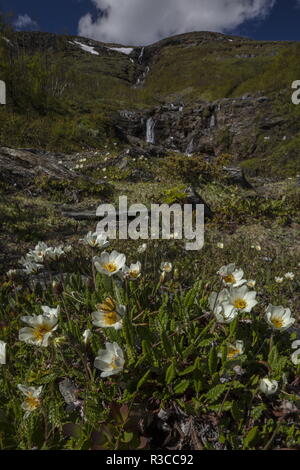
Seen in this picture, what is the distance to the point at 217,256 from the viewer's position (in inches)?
177

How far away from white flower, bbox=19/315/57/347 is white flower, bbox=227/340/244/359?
0.91 metres

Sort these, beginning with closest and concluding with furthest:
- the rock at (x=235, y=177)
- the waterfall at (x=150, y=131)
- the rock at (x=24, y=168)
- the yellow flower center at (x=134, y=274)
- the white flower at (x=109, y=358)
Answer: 1. the white flower at (x=109, y=358)
2. the yellow flower center at (x=134, y=274)
3. the rock at (x=24, y=168)
4. the rock at (x=235, y=177)
5. the waterfall at (x=150, y=131)

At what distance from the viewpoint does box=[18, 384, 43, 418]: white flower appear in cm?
134

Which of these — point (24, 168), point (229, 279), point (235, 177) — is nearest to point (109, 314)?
point (229, 279)

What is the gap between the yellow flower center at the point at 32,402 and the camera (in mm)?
1345

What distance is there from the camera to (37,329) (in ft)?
4.88

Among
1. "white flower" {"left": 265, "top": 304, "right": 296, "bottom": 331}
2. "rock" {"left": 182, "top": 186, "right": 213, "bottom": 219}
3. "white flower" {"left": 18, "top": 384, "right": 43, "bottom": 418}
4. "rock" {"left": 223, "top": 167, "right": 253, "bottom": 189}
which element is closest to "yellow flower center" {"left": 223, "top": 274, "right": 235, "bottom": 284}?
"white flower" {"left": 265, "top": 304, "right": 296, "bottom": 331}

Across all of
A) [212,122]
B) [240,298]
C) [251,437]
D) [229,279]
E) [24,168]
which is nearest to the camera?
[251,437]

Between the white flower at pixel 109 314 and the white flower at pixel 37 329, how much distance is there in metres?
0.21

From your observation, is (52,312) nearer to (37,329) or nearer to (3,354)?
(37,329)

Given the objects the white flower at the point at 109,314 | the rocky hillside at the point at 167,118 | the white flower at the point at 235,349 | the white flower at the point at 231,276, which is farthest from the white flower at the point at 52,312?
the rocky hillside at the point at 167,118

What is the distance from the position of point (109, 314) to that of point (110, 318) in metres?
0.03

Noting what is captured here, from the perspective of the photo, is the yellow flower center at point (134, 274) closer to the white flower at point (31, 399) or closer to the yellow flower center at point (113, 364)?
the yellow flower center at point (113, 364)
